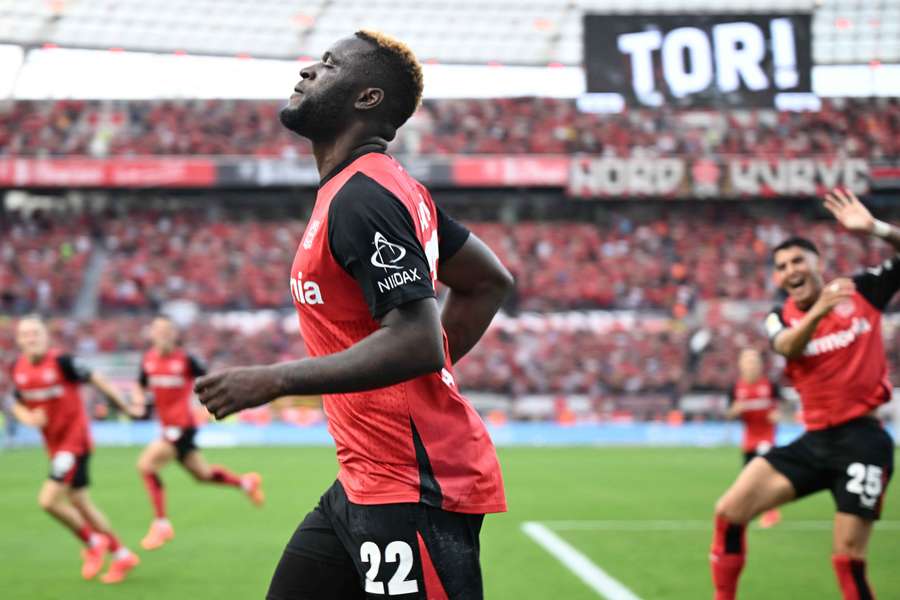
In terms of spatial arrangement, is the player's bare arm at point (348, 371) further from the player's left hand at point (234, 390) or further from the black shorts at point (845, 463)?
the black shorts at point (845, 463)

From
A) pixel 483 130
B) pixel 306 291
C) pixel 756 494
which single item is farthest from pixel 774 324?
pixel 483 130

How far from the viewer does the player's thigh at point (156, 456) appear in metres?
10.9

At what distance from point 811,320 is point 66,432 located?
646 centimetres

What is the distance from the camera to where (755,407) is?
13.2 m

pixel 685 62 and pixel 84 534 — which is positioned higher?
pixel 685 62

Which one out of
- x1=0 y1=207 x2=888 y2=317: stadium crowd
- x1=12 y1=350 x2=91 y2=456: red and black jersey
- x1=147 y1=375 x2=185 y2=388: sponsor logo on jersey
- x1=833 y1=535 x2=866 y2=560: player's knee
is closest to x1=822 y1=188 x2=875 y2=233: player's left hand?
x1=833 y1=535 x2=866 y2=560: player's knee

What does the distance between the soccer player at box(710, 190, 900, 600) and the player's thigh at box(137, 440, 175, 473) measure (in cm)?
643

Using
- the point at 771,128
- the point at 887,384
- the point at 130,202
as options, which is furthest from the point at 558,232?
the point at 887,384

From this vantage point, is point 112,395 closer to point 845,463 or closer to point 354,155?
point 845,463

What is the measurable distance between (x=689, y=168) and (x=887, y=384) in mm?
27916

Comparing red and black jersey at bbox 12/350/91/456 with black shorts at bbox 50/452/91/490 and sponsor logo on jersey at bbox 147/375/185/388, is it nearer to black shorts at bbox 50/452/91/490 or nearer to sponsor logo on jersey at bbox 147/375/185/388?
black shorts at bbox 50/452/91/490

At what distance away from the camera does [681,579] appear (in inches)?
337

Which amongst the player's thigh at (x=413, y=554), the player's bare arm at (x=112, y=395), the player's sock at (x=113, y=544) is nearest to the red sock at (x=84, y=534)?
the player's sock at (x=113, y=544)

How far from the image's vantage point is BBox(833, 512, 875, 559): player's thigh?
5.90 m
